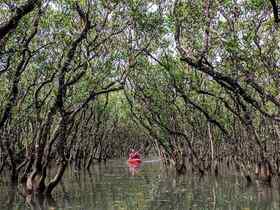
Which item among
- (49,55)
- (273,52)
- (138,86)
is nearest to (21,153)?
(138,86)

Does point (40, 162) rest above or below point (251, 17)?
below

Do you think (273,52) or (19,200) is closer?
(19,200)

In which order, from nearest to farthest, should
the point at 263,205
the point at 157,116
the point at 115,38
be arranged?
1. the point at 263,205
2. the point at 115,38
3. the point at 157,116

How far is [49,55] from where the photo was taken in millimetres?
25266

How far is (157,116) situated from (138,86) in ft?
15.0

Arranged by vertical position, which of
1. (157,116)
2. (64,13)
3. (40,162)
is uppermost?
(64,13)

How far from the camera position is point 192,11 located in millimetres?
20094

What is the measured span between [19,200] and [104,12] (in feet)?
28.9

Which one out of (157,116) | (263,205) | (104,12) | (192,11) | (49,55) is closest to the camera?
(263,205)

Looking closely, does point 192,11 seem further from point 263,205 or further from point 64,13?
point 263,205

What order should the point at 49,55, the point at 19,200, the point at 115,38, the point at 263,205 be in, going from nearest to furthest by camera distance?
the point at 263,205 → the point at 19,200 → the point at 49,55 → the point at 115,38

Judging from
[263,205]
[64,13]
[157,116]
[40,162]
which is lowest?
[263,205]

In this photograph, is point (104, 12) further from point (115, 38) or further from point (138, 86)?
point (138, 86)

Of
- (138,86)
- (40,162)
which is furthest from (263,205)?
(138,86)
